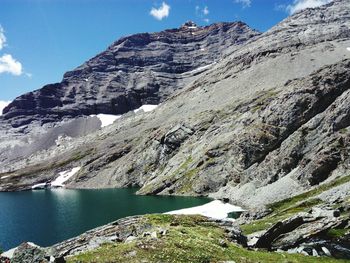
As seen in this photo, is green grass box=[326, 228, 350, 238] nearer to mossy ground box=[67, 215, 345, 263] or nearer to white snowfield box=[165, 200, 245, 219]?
mossy ground box=[67, 215, 345, 263]

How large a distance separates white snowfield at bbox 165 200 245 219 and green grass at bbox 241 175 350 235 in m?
18.5

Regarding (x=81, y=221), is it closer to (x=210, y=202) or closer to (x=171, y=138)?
(x=210, y=202)

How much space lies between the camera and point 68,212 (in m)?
120

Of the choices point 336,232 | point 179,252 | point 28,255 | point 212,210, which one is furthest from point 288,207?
point 28,255

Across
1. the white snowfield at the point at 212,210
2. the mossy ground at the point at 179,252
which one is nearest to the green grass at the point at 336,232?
the mossy ground at the point at 179,252

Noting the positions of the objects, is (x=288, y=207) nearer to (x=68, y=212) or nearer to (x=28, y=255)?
(x=28, y=255)

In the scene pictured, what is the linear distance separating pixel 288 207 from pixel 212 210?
34.5m

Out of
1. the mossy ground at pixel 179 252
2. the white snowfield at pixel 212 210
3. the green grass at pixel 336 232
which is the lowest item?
the white snowfield at pixel 212 210

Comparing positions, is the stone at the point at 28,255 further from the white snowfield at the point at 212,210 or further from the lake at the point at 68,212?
the white snowfield at the point at 212,210

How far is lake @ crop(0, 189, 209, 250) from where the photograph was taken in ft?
295

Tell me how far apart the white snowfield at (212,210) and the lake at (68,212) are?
302 inches

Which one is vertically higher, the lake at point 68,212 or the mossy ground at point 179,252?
the mossy ground at point 179,252

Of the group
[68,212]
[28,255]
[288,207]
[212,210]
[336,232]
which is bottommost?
[212,210]

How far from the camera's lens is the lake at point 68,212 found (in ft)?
295
